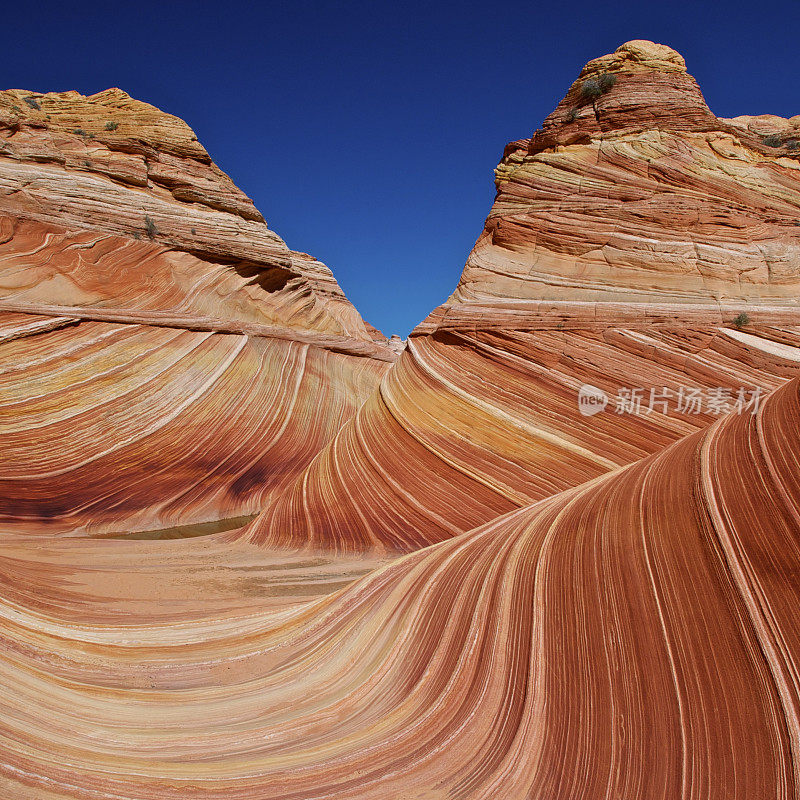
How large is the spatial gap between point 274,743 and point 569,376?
463 centimetres

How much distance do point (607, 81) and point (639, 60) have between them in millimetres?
808

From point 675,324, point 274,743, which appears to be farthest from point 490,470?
point 274,743

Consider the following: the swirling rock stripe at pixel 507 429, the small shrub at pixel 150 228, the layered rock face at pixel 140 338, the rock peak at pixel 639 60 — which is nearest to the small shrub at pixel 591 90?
the rock peak at pixel 639 60

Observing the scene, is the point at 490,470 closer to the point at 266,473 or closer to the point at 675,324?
the point at 675,324

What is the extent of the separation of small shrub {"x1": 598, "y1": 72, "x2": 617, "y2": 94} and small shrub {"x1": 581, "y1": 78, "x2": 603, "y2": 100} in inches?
1.8

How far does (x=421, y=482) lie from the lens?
607 centimetres

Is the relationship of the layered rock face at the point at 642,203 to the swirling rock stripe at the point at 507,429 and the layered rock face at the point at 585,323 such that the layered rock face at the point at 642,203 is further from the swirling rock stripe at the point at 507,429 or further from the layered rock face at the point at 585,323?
the swirling rock stripe at the point at 507,429

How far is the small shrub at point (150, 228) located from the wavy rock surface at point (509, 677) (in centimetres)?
875

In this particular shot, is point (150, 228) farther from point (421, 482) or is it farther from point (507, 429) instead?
point (507, 429)

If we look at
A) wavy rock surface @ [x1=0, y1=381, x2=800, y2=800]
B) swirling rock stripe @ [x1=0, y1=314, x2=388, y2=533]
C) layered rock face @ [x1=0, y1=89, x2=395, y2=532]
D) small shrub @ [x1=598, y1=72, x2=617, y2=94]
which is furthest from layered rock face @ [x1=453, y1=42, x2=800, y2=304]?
layered rock face @ [x1=0, y1=89, x2=395, y2=532]

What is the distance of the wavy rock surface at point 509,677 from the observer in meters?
2.04

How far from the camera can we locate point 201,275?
10.8 m

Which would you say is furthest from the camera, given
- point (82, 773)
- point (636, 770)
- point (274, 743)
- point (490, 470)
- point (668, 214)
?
point (668, 214)

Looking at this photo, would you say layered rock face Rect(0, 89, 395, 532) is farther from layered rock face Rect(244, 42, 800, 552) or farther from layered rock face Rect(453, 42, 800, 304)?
layered rock face Rect(453, 42, 800, 304)
